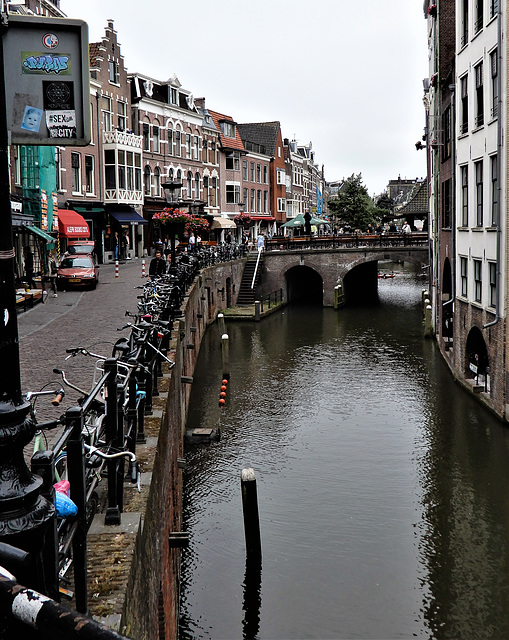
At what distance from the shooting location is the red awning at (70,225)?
34.4 m

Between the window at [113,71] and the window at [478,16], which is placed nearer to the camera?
the window at [478,16]

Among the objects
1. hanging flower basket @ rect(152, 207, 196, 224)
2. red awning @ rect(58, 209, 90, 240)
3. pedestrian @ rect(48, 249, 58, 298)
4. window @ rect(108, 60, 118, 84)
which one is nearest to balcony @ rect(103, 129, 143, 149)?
window @ rect(108, 60, 118, 84)

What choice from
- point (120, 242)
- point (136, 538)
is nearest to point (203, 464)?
point (136, 538)

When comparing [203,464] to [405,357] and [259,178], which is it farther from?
[259,178]

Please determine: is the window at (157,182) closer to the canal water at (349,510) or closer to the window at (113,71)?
the window at (113,71)

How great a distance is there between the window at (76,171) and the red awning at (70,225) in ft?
14.9

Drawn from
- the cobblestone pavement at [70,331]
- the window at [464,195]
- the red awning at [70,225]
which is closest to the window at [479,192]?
the window at [464,195]

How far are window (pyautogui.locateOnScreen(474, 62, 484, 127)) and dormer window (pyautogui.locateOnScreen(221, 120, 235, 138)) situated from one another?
4363 centimetres

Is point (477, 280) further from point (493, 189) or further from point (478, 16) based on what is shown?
point (478, 16)

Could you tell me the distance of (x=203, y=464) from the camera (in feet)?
55.6

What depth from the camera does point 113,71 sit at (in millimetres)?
44031

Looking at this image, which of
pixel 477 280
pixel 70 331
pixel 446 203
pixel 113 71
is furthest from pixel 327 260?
pixel 70 331

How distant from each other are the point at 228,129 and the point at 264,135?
33.2 ft

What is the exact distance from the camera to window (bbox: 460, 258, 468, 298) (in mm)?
23578
